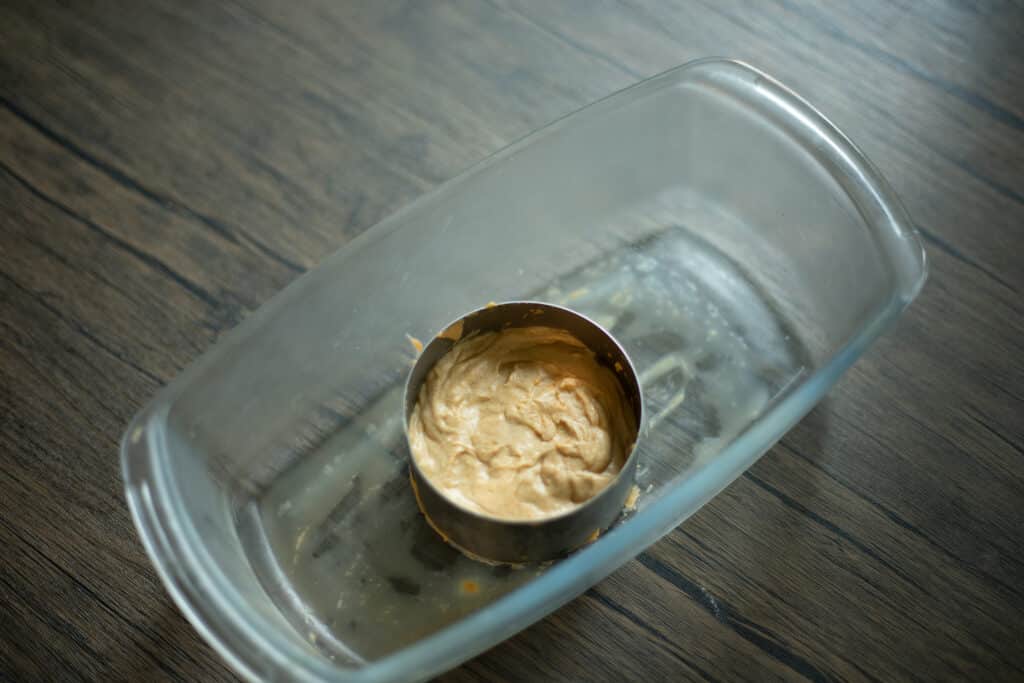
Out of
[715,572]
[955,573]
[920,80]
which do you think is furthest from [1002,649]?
[920,80]

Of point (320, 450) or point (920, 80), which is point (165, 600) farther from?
point (920, 80)

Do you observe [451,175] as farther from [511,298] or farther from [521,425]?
[521,425]

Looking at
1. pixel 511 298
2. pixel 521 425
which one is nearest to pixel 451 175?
pixel 511 298

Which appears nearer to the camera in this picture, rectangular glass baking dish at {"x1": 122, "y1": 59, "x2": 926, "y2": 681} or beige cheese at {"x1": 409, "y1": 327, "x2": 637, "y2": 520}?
rectangular glass baking dish at {"x1": 122, "y1": 59, "x2": 926, "y2": 681}

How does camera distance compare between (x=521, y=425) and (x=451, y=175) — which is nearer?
(x=521, y=425)

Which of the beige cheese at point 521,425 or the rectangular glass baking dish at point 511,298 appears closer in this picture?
the rectangular glass baking dish at point 511,298
